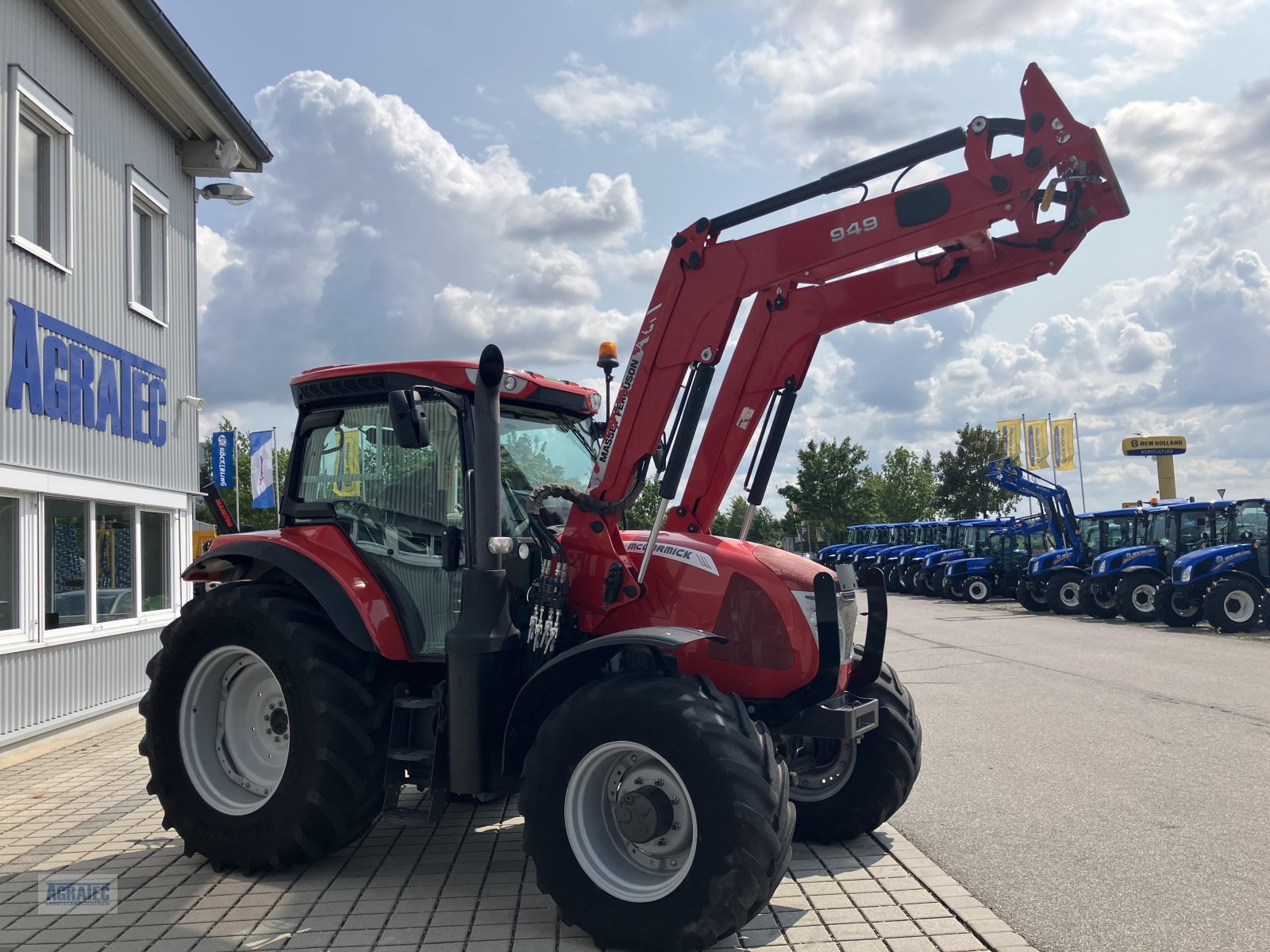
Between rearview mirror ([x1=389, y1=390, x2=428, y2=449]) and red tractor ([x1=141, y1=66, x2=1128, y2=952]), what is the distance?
1 centimetres

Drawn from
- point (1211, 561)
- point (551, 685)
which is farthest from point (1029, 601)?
point (551, 685)

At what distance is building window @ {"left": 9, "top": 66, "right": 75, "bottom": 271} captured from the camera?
9.14 meters

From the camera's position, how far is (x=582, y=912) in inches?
170

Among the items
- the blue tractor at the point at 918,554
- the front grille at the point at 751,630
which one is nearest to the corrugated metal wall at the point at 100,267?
the front grille at the point at 751,630

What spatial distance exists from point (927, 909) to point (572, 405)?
3.03m

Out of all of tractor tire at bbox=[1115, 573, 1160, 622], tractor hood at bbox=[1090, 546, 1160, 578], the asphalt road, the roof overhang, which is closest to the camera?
the asphalt road

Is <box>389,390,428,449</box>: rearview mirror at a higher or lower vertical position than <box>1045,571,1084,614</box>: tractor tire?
higher

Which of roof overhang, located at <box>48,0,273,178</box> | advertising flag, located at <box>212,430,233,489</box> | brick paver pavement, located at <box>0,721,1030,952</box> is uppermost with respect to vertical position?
roof overhang, located at <box>48,0,273,178</box>

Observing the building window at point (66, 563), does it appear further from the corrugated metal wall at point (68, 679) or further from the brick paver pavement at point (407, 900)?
the brick paver pavement at point (407, 900)

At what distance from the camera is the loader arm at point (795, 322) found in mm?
4875

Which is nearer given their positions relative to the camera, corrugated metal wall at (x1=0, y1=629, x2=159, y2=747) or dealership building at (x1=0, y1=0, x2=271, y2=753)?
corrugated metal wall at (x1=0, y1=629, x2=159, y2=747)

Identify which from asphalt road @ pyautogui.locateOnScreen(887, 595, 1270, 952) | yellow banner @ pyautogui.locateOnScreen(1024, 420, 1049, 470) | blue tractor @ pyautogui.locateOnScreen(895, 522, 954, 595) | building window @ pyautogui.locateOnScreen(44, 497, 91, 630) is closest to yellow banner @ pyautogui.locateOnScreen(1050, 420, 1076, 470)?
yellow banner @ pyautogui.locateOnScreen(1024, 420, 1049, 470)

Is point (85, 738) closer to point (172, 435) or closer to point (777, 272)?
point (172, 435)

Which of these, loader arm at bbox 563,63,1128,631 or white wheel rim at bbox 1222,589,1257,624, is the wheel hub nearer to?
loader arm at bbox 563,63,1128,631
